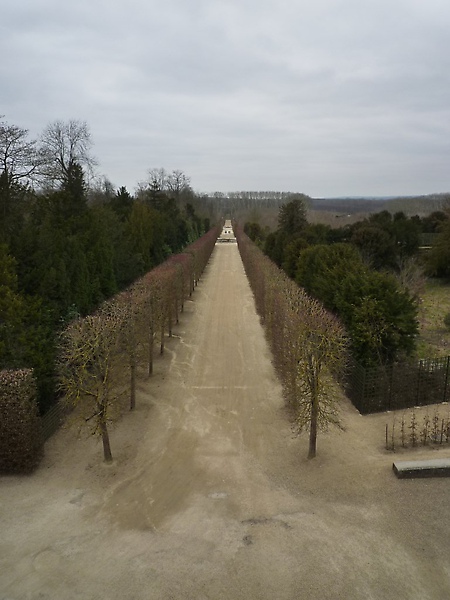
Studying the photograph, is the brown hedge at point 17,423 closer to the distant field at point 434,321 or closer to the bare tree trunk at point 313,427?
the bare tree trunk at point 313,427

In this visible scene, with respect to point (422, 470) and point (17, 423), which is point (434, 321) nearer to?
point (422, 470)

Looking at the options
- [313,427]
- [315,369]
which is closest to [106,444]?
[313,427]

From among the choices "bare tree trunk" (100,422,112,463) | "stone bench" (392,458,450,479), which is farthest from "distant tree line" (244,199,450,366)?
"bare tree trunk" (100,422,112,463)

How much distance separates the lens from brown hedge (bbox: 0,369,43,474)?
1048 cm

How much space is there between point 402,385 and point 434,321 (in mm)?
12066

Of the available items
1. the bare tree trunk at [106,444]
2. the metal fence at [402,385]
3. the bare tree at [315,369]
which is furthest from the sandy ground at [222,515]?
the bare tree at [315,369]

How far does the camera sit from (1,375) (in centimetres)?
1067

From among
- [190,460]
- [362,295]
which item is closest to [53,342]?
[190,460]

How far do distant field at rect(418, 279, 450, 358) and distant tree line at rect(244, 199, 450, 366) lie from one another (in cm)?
151

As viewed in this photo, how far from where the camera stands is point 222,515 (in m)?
9.38

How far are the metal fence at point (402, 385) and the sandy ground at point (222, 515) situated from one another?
0.57 metres

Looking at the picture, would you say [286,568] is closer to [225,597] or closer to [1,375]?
[225,597]

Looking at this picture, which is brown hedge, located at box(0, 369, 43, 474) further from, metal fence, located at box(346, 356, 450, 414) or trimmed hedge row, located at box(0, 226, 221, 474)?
metal fence, located at box(346, 356, 450, 414)

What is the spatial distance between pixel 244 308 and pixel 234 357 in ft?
31.8
